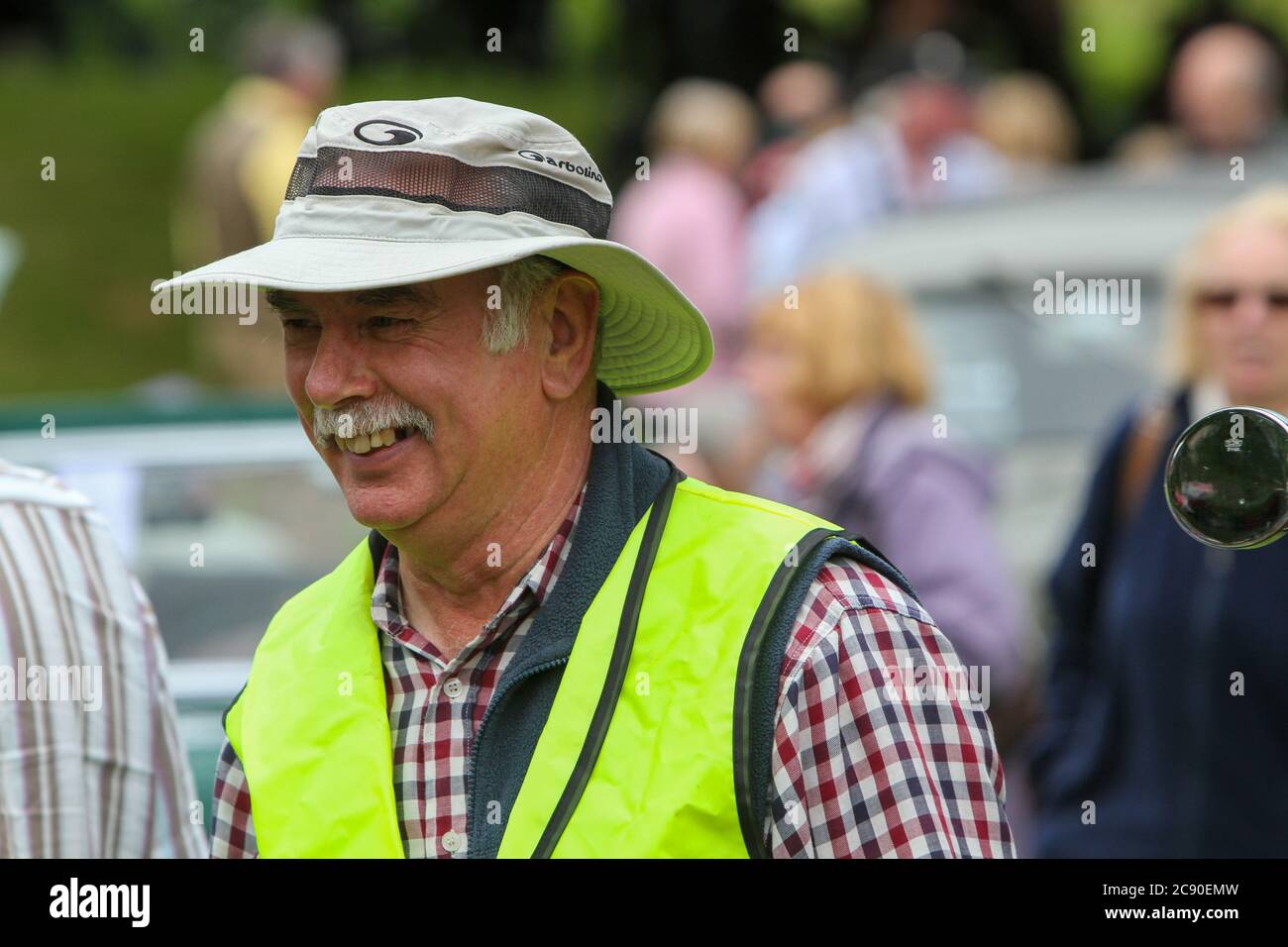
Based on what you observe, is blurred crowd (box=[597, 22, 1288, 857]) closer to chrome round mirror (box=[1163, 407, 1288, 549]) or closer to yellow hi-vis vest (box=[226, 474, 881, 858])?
yellow hi-vis vest (box=[226, 474, 881, 858])

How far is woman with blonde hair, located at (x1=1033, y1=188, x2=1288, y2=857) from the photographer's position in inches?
165

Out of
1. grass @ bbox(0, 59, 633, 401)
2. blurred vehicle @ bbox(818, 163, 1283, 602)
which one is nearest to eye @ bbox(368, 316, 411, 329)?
blurred vehicle @ bbox(818, 163, 1283, 602)

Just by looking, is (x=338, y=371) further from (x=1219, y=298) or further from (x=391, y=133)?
(x=1219, y=298)

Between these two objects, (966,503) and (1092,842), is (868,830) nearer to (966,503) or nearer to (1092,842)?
(1092,842)

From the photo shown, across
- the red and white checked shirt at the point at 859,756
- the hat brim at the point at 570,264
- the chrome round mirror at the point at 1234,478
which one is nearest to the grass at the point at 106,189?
the hat brim at the point at 570,264

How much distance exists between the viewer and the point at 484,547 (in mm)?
2596

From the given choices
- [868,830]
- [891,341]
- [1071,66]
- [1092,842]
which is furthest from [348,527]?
[1071,66]

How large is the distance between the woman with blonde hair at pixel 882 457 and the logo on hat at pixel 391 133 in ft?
9.38

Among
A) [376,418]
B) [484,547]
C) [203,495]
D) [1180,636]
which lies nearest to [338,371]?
[376,418]

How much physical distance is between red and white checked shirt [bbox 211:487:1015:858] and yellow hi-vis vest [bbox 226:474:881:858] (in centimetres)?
5

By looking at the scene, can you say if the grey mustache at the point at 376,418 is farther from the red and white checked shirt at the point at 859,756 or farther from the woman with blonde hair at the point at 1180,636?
the woman with blonde hair at the point at 1180,636

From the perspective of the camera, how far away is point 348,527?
519 cm

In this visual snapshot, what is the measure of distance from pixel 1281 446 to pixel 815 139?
30.2ft

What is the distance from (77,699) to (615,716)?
90cm
